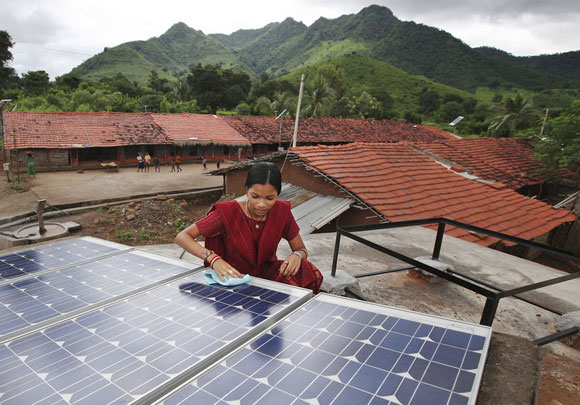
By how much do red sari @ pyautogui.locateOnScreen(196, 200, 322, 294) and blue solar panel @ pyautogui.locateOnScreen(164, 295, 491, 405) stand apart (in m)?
1.07

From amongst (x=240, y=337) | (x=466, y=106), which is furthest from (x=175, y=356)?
(x=466, y=106)

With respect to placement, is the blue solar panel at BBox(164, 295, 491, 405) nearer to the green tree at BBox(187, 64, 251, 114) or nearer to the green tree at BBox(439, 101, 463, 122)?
the green tree at BBox(187, 64, 251, 114)

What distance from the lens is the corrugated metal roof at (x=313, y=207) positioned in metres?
7.20

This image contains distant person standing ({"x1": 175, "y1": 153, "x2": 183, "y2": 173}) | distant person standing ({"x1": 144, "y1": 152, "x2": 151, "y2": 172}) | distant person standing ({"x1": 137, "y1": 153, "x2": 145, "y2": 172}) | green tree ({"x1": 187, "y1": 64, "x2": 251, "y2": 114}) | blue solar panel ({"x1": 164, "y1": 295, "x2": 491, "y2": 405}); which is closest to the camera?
blue solar panel ({"x1": 164, "y1": 295, "x2": 491, "y2": 405})

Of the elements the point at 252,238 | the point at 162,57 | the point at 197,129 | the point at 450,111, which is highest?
the point at 162,57

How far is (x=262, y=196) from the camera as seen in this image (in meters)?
2.46

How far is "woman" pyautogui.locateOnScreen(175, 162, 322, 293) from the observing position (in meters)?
2.47

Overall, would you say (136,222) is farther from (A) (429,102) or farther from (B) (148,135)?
(A) (429,102)

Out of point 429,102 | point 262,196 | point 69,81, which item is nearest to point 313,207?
point 262,196

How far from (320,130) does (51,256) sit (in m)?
27.2

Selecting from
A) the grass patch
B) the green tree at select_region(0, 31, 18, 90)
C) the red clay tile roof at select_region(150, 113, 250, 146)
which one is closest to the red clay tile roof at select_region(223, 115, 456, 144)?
the red clay tile roof at select_region(150, 113, 250, 146)

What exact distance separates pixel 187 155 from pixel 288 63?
9373cm

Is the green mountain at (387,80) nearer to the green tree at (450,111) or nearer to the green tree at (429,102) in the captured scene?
the green tree at (429,102)

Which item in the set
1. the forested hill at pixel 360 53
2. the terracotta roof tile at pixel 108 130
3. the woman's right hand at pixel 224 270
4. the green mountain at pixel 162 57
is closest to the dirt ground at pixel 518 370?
the woman's right hand at pixel 224 270
